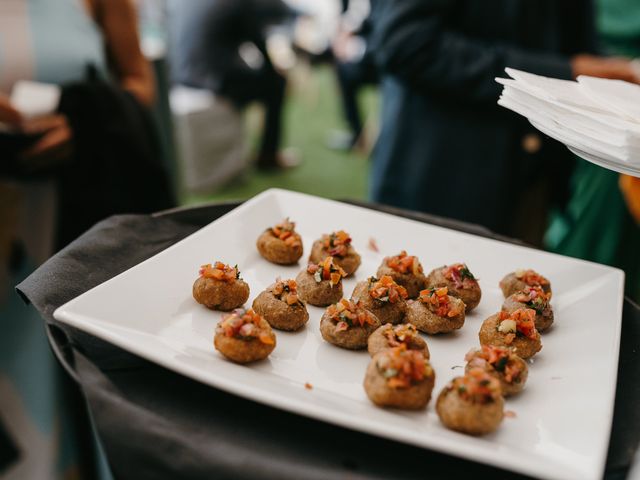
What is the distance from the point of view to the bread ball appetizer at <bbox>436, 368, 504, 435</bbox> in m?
0.85

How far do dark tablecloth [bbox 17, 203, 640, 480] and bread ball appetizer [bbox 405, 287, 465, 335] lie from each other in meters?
0.29

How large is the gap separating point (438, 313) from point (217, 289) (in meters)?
0.42

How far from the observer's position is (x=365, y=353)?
108 centimetres

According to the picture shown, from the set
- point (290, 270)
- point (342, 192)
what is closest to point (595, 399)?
point (290, 270)

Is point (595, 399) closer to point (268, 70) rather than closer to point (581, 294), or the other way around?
point (581, 294)

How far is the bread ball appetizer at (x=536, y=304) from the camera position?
3.75ft

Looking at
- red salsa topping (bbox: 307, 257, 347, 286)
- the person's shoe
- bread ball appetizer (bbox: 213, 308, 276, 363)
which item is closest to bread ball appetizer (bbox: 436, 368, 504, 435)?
bread ball appetizer (bbox: 213, 308, 276, 363)

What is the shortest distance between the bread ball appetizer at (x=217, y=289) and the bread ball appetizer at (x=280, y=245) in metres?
0.20

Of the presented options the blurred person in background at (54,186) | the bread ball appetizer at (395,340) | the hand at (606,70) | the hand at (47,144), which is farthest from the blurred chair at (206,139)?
the bread ball appetizer at (395,340)

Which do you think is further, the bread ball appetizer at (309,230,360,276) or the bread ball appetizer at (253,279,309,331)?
the bread ball appetizer at (309,230,360,276)

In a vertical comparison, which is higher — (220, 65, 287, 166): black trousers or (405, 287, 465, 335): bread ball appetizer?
(405, 287, 465, 335): bread ball appetizer

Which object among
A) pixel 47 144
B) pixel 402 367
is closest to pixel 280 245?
pixel 402 367

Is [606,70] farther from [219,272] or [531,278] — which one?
[219,272]

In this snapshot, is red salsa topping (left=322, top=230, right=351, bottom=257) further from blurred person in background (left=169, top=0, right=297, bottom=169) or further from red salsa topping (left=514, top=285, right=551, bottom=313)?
blurred person in background (left=169, top=0, right=297, bottom=169)
